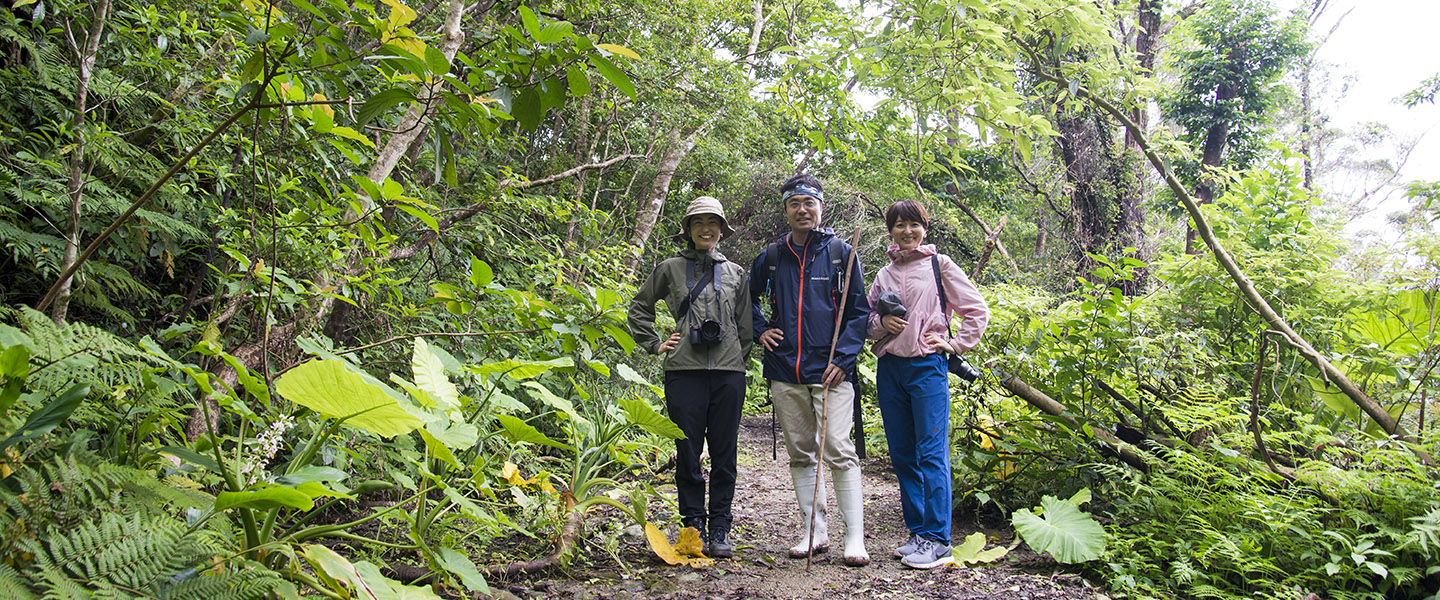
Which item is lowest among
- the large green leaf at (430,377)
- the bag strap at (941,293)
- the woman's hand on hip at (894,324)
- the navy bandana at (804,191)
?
the large green leaf at (430,377)

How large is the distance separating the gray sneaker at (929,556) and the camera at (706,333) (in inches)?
53.6

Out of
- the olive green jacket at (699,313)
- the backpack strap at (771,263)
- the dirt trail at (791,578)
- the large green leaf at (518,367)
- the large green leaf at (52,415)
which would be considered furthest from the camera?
the backpack strap at (771,263)

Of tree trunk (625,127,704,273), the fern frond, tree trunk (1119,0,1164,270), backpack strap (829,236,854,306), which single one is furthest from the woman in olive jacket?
tree trunk (1119,0,1164,270)

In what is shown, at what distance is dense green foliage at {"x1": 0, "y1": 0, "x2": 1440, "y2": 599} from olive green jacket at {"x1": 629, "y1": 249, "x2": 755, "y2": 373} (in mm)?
351

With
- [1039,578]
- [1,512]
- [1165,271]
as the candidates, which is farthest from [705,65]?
[1,512]

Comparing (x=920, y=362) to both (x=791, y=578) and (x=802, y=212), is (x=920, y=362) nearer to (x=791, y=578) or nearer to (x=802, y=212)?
(x=802, y=212)

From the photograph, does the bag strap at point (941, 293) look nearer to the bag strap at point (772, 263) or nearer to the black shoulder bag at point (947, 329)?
the black shoulder bag at point (947, 329)

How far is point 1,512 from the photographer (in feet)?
4.33

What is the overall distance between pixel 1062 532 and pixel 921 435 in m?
0.76

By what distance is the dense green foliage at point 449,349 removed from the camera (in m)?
1.61

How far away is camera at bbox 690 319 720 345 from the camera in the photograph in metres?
3.24

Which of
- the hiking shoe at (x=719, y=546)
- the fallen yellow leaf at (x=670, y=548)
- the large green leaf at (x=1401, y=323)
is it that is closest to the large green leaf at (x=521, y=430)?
the fallen yellow leaf at (x=670, y=548)

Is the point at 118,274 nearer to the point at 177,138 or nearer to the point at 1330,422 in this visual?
the point at 177,138

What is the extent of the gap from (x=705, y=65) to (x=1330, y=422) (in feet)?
18.5
